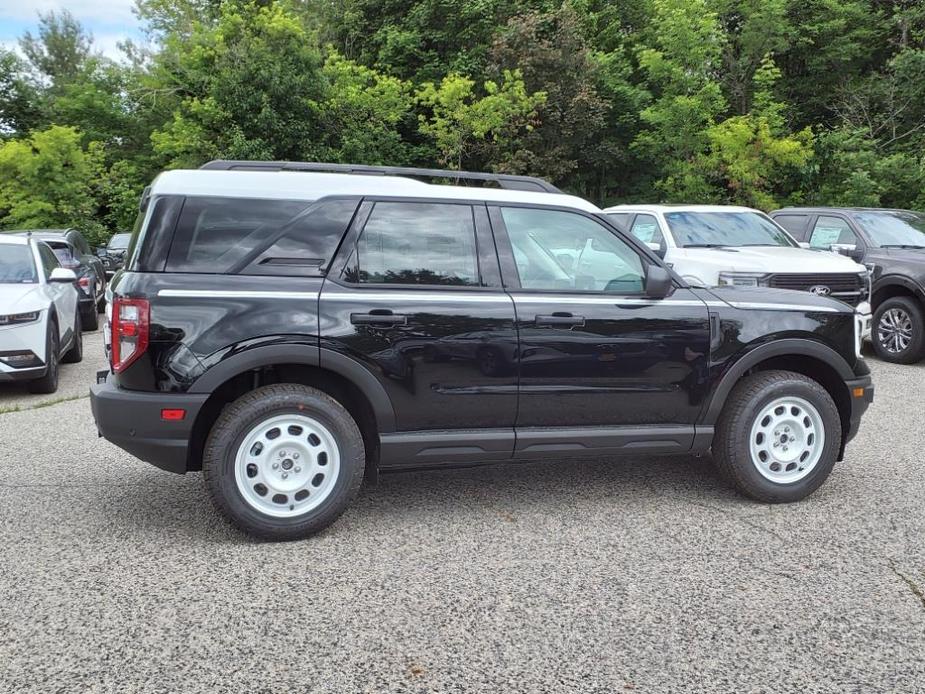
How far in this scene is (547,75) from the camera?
24.7 m

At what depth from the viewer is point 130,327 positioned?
3867 millimetres

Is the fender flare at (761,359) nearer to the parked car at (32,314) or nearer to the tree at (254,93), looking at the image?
the parked car at (32,314)

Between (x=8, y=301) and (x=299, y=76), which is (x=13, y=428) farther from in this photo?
(x=299, y=76)

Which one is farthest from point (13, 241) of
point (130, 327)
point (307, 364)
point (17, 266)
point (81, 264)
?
point (307, 364)

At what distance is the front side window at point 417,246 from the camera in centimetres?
423

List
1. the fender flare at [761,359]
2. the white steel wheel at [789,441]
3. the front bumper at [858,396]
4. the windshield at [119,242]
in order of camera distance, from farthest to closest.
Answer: the windshield at [119,242] → the front bumper at [858,396] → the white steel wheel at [789,441] → the fender flare at [761,359]

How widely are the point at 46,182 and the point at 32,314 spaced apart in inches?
768

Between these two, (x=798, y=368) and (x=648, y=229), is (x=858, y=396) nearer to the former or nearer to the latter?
(x=798, y=368)

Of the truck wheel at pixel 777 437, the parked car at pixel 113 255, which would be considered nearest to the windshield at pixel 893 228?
the truck wheel at pixel 777 437

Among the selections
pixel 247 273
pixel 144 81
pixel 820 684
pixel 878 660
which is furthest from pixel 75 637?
pixel 144 81

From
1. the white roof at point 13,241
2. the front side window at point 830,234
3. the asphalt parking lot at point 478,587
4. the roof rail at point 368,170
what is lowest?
the asphalt parking lot at point 478,587

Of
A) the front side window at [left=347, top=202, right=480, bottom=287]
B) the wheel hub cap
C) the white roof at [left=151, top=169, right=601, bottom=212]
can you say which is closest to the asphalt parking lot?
the front side window at [left=347, top=202, right=480, bottom=287]

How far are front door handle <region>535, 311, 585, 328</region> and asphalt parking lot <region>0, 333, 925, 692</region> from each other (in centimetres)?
111

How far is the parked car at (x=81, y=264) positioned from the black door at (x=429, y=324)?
31.0 ft
